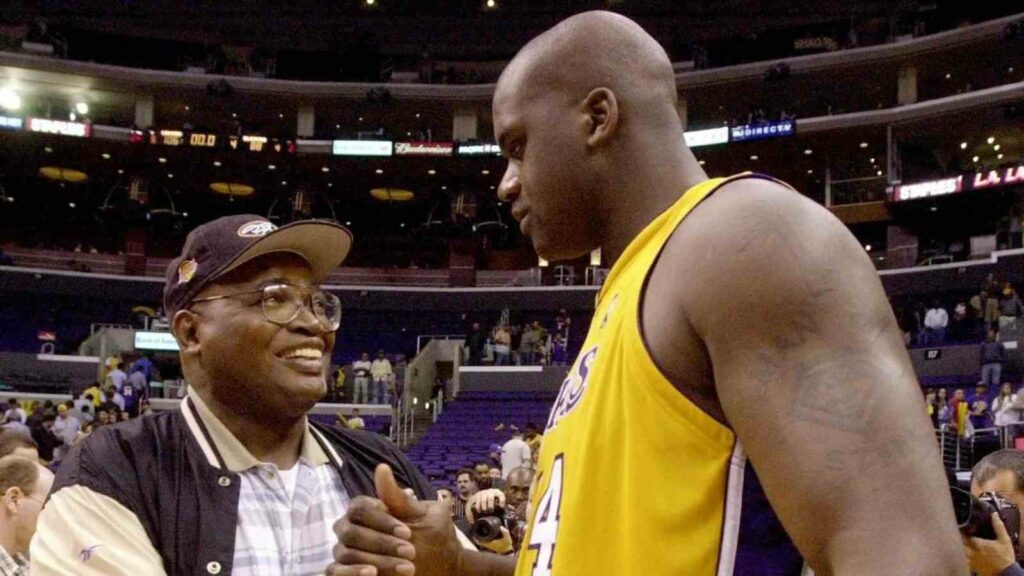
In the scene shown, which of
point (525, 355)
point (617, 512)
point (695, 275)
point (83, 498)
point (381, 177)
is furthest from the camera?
point (381, 177)

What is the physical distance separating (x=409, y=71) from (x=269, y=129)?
4.55 meters

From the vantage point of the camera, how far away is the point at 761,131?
25375mm

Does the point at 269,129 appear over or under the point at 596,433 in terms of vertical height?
over

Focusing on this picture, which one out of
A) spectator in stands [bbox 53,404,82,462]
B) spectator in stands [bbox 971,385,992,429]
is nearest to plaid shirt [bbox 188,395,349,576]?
spectator in stands [bbox 53,404,82,462]

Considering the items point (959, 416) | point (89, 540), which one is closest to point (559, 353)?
point (959, 416)

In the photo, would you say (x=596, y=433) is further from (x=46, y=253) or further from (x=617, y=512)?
(x=46, y=253)

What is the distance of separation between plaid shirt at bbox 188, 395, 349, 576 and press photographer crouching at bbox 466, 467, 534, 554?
37cm

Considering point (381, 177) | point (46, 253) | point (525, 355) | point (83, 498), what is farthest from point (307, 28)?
point (83, 498)

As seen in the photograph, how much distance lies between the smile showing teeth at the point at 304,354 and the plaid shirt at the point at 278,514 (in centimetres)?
22

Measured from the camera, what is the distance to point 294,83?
28.2 metres

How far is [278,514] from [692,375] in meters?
1.25

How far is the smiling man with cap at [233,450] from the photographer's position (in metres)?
1.98

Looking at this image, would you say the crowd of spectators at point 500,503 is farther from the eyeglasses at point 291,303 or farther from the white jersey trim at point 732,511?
the white jersey trim at point 732,511

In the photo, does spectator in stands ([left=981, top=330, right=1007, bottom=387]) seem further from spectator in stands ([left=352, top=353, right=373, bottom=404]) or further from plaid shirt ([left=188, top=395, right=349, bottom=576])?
plaid shirt ([left=188, top=395, right=349, bottom=576])
